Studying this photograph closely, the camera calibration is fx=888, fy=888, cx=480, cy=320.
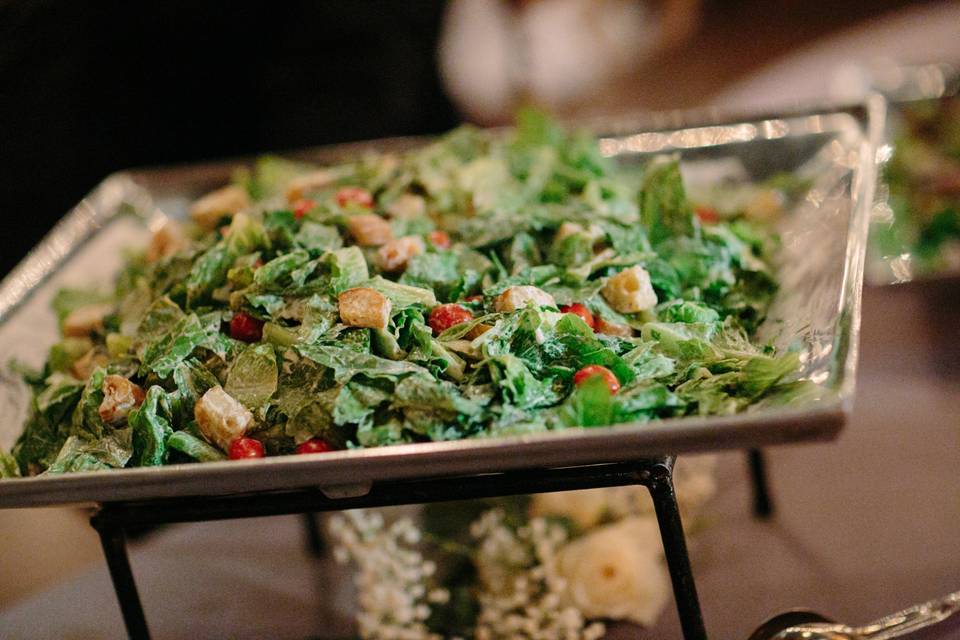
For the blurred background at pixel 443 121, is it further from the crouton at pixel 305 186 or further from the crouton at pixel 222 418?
the crouton at pixel 305 186

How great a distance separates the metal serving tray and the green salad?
0.06 m

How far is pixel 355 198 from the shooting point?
1.70 meters

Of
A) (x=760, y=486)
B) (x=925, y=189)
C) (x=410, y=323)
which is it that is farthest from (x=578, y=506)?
(x=925, y=189)

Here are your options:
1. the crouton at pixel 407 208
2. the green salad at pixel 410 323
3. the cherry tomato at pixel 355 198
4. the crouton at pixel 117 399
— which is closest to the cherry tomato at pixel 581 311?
the green salad at pixel 410 323

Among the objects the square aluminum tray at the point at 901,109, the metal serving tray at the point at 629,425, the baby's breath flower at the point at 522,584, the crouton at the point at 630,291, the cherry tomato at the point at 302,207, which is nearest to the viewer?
the metal serving tray at the point at 629,425

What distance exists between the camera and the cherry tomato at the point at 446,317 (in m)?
1.33

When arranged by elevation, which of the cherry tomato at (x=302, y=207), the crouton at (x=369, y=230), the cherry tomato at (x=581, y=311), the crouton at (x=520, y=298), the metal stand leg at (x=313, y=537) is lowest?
the metal stand leg at (x=313, y=537)

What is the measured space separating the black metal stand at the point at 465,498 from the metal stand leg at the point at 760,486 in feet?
2.24

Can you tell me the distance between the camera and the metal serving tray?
103 cm

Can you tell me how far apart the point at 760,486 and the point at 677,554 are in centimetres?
72

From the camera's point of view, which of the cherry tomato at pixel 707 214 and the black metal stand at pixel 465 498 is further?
the cherry tomato at pixel 707 214

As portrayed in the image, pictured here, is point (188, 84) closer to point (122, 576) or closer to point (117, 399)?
point (117, 399)

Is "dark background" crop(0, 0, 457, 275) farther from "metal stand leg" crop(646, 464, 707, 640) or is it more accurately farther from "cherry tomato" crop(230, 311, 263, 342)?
"metal stand leg" crop(646, 464, 707, 640)

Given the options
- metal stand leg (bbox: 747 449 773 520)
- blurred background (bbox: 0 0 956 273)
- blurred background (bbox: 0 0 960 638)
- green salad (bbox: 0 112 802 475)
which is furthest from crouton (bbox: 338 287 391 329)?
blurred background (bbox: 0 0 956 273)
